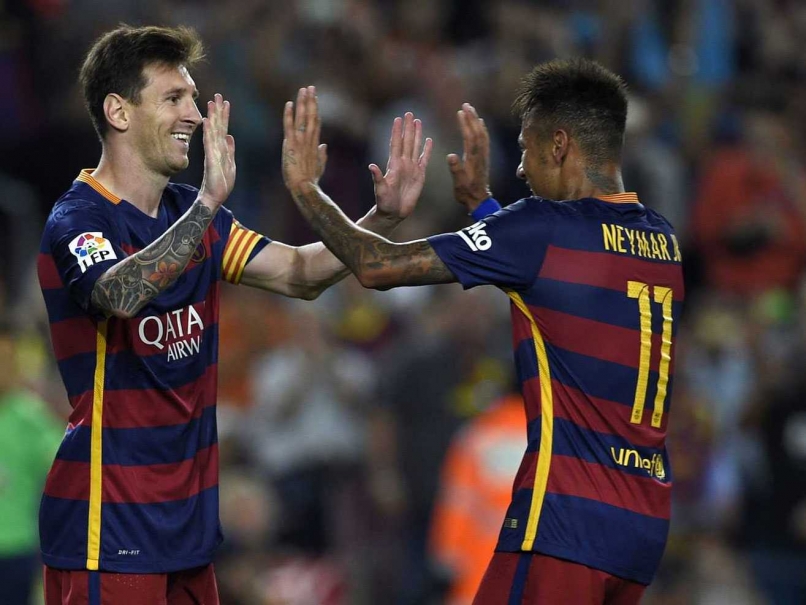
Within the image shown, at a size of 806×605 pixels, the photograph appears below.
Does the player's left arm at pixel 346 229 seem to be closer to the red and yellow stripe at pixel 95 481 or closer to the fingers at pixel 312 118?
the fingers at pixel 312 118

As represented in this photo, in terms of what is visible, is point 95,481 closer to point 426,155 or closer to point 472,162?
point 426,155

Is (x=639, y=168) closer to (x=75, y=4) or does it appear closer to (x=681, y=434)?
(x=681, y=434)

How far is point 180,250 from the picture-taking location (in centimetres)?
483

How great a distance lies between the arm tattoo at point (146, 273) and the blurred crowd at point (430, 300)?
4142mm

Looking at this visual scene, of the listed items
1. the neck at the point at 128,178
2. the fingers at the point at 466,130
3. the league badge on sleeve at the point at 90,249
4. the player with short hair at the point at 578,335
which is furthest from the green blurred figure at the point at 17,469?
the player with short hair at the point at 578,335

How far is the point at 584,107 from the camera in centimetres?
521

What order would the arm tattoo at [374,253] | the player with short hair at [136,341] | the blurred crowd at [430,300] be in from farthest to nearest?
1. the blurred crowd at [430,300]
2. the arm tattoo at [374,253]
3. the player with short hair at [136,341]

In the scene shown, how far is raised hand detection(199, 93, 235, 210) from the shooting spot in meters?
4.94

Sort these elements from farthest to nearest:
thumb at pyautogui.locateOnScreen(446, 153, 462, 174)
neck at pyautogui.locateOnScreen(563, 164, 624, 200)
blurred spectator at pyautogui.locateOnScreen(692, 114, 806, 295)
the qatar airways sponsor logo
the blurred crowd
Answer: blurred spectator at pyautogui.locateOnScreen(692, 114, 806, 295)
the blurred crowd
thumb at pyautogui.locateOnScreen(446, 153, 462, 174)
neck at pyautogui.locateOnScreen(563, 164, 624, 200)
the qatar airways sponsor logo

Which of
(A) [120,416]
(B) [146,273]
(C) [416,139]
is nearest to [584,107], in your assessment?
(C) [416,139]

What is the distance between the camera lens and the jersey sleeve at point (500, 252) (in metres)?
5.02

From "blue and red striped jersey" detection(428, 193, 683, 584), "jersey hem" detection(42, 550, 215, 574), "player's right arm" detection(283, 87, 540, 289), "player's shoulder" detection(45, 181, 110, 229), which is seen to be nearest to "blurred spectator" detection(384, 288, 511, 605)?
"player's right arm" detection(283, 87, 540, 289)

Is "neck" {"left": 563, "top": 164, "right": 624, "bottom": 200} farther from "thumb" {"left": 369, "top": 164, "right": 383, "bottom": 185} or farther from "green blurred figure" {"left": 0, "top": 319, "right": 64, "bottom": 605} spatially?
"green blurred figure" {"left": 0, "top": 319, "right": 64, "bottom": 605}

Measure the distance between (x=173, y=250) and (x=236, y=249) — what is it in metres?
0.71
